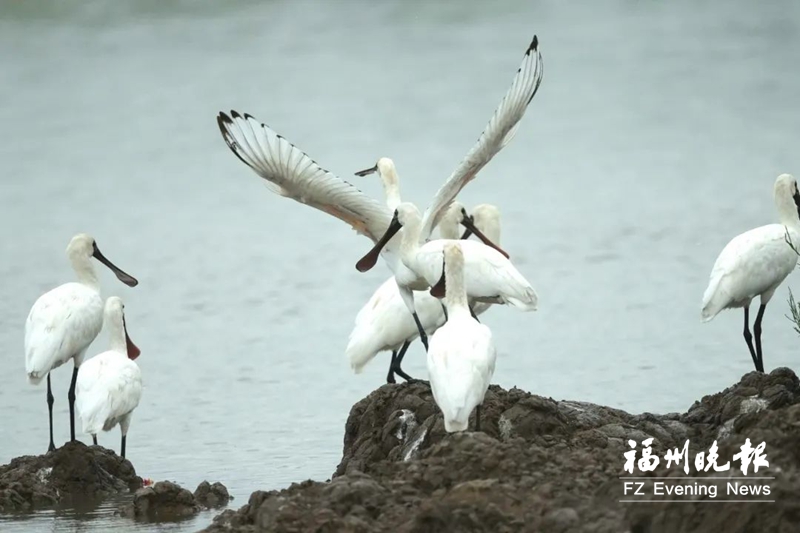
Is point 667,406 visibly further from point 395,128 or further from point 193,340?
point 395,128

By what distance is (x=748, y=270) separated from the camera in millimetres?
13031

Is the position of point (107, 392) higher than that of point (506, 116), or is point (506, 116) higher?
point (506, 116)

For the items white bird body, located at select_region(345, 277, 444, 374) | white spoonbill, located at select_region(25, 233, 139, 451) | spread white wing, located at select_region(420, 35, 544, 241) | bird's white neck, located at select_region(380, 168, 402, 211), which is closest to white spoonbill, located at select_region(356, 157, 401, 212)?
bird's white neck, located at select_region(380, 168, 402, 211)

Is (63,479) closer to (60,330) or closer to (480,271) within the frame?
(60,330)

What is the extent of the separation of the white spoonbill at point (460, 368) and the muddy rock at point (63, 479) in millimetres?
3332

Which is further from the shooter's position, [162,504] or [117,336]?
[117,336]

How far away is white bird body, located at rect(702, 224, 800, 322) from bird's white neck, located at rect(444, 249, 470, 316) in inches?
120

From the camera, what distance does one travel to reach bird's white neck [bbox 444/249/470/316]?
34.1ft

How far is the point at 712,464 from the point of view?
7484mm

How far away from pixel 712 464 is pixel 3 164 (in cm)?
2853

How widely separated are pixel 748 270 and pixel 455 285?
339 cm

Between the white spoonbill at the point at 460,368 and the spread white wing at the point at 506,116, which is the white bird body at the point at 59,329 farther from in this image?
the white spoonbill at the point at 460,368

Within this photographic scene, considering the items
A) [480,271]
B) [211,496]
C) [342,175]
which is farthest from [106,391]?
[342,175]

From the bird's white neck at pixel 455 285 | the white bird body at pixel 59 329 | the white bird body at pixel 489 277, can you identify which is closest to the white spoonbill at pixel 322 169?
the white bird body at pixel 489 277
